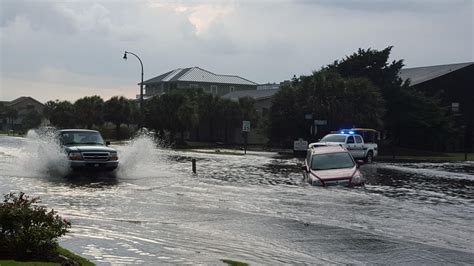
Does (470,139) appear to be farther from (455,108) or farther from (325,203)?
(325,203)

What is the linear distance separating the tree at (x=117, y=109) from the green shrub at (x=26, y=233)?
70.1 metres

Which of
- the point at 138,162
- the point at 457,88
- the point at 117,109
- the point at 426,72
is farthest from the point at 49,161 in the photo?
the point at 426,72

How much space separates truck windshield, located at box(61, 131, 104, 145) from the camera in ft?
76.8

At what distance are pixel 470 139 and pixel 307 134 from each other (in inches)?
834

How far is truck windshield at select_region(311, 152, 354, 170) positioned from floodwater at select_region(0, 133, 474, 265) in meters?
0.87

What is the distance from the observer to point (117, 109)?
254ft

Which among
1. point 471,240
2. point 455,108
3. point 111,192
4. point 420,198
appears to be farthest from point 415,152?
point 471,240

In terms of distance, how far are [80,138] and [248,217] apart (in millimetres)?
12128

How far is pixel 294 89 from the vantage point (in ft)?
183

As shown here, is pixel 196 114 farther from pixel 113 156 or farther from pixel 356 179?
pixel 356 179

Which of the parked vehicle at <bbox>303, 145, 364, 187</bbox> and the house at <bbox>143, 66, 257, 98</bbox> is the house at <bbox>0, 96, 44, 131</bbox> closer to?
the house at <bbox>143, 66, 257, 98</bbox>

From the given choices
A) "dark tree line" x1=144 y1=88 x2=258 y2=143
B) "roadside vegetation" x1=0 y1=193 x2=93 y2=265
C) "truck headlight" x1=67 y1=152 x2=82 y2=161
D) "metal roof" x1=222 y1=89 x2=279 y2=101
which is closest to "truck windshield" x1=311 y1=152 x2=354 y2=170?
"truck headlight" x1=67 y1=152 x2=82 y2=161

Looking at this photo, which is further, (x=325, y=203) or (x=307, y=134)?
(x=307, y=134)

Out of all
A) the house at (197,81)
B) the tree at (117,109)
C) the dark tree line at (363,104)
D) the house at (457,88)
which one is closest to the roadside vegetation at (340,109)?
the dark tree line at (363,104)
